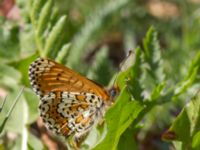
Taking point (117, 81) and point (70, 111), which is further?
point (70, 111)

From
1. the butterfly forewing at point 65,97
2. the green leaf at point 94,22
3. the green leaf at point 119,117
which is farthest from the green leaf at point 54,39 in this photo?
the green leaf at point 94,22

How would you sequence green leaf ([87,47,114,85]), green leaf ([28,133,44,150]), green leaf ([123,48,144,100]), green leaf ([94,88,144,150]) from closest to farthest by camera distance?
green leaf ([94,88,144,150]) < green leaf ([123,48,144,100]) < green leaf ([28,133,44,150]) < green leaf ([87,47,114,85])

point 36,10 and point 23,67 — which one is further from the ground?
point 36,10

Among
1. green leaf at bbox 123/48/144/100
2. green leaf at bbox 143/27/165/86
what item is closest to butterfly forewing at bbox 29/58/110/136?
green leaf at bbox 123/48/144/100

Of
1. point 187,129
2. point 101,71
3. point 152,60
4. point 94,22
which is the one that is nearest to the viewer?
point 187,129

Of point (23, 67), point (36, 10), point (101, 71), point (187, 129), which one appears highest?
point (36, 10)

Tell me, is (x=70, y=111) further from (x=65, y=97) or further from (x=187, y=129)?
(x=187, y=129)

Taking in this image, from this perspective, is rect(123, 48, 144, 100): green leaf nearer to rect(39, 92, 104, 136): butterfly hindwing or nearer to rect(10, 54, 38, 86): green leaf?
rect(39, 92, 104, 136): butterfly hindwing

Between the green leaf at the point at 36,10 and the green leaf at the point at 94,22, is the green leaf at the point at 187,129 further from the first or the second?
the green leaf at the point at 94,22

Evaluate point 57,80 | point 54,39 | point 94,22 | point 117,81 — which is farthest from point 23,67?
point 94,22
